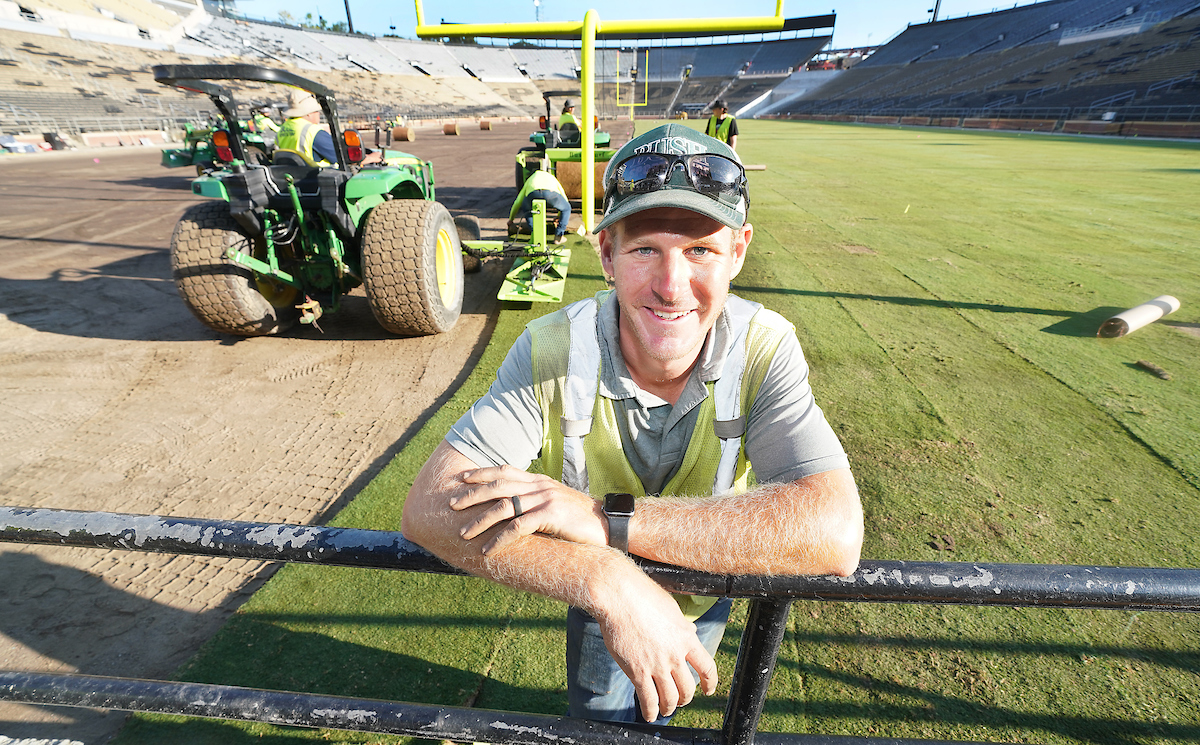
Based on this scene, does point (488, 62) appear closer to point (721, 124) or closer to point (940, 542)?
point (721, 124)

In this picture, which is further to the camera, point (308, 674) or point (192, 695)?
point (308, 674)

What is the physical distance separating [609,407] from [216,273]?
409 centimetres

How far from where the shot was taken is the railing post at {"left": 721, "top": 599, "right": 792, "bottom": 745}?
35.1 inches

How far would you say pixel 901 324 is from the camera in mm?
4715

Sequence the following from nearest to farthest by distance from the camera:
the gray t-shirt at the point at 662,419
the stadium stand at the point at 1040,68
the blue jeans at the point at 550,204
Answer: the gray t-shirt at the point at 662,419 → the blue jeans at the point at 550,204 → the stadium stand at the point at 1040,68

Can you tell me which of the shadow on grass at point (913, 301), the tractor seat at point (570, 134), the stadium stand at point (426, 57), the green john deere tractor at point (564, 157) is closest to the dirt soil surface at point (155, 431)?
the green john deere tractor at point (564, 157)

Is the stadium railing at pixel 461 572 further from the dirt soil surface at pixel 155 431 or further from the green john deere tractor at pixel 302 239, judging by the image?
the green john deere tractor at pixel 302 239

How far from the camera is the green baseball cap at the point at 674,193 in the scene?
52.2 inches

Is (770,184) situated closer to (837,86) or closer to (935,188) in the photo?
(935,188)

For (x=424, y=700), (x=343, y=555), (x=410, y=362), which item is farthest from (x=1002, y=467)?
(x=410, y=362)

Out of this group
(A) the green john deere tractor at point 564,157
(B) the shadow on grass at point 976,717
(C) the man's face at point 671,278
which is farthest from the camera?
(A) the green john deere tractor at point 564,157

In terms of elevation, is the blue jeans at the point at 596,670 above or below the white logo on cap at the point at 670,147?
below

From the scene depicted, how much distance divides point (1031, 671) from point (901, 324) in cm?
337

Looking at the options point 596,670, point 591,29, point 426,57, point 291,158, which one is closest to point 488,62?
point 426,57
